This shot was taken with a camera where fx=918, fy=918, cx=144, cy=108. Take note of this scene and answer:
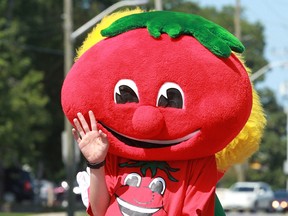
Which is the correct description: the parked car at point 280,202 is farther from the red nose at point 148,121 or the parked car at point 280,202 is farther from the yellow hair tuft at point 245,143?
the red nose at point 148,121

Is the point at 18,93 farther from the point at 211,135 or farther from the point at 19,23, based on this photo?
the point at 211,135

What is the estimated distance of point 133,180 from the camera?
5199 mm

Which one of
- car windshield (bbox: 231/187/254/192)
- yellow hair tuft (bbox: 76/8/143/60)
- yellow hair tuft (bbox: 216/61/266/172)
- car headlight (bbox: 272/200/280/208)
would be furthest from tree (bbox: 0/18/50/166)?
yellow hair tuft (bbox: 216/61/266/172)

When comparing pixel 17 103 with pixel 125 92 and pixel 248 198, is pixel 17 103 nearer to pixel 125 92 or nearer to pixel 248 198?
pixel 248 198

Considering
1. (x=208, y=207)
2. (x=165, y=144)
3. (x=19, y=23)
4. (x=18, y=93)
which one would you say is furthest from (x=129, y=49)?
(x=19, y=23)

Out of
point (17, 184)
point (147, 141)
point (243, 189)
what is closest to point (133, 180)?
point (147, 141)

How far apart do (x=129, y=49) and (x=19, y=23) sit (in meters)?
33.9

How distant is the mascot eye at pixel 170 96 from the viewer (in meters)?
5.13

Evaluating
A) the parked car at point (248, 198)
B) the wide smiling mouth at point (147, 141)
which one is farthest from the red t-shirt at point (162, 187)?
the parked car at point (248, 198)

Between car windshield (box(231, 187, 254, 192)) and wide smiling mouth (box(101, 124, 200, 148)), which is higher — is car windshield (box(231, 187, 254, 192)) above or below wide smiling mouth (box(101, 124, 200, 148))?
below

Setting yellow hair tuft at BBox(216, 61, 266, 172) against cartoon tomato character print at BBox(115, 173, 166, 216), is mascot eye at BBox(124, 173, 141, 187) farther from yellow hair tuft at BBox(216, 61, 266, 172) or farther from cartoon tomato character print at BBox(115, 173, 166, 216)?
yellow hair tuft at BBox(216, 61, 266, 172)

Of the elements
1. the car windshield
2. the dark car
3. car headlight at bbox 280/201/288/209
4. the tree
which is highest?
the tree

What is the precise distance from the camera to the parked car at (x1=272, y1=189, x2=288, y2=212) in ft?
124

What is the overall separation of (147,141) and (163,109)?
0.21 m
